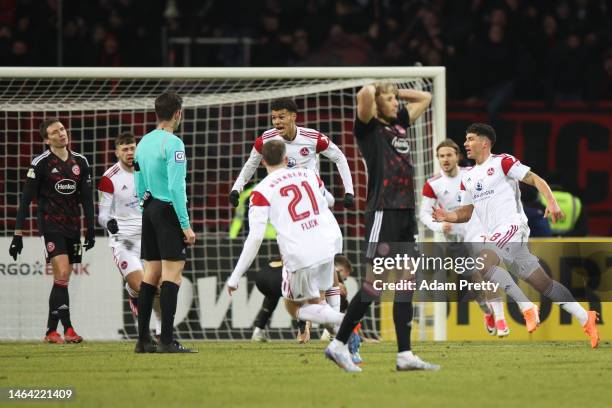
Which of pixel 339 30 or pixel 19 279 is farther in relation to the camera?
pixel 339 30

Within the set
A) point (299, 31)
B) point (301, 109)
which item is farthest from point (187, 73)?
point (299, 31)

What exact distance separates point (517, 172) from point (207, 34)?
8.44 metres

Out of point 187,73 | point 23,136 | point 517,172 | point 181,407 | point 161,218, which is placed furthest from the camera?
point 23,136

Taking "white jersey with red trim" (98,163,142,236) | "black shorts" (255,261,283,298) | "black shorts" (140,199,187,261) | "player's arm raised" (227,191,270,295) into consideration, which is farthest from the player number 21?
"white jersey with red trim" (98,163,142,236)

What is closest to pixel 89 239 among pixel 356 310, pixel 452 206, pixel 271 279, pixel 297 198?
pixel 271 279

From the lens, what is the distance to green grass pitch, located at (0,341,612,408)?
7180 mm

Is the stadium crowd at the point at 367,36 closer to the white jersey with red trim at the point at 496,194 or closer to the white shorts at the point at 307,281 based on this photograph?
the white jersey with red trim at the point at 496,194

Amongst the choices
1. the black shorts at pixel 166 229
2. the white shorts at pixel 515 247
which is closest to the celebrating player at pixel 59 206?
the black shorts at pixel 166 229

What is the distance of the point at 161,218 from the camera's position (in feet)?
32.4

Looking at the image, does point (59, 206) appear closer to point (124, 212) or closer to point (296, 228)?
point (124, 212)

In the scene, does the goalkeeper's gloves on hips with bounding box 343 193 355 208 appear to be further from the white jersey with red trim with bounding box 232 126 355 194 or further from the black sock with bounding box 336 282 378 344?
the black sock with bounding box 336 282 378 344

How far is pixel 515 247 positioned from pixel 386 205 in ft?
11.1

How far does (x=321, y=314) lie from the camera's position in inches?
354

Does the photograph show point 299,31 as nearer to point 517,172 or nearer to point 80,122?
point 80,122
